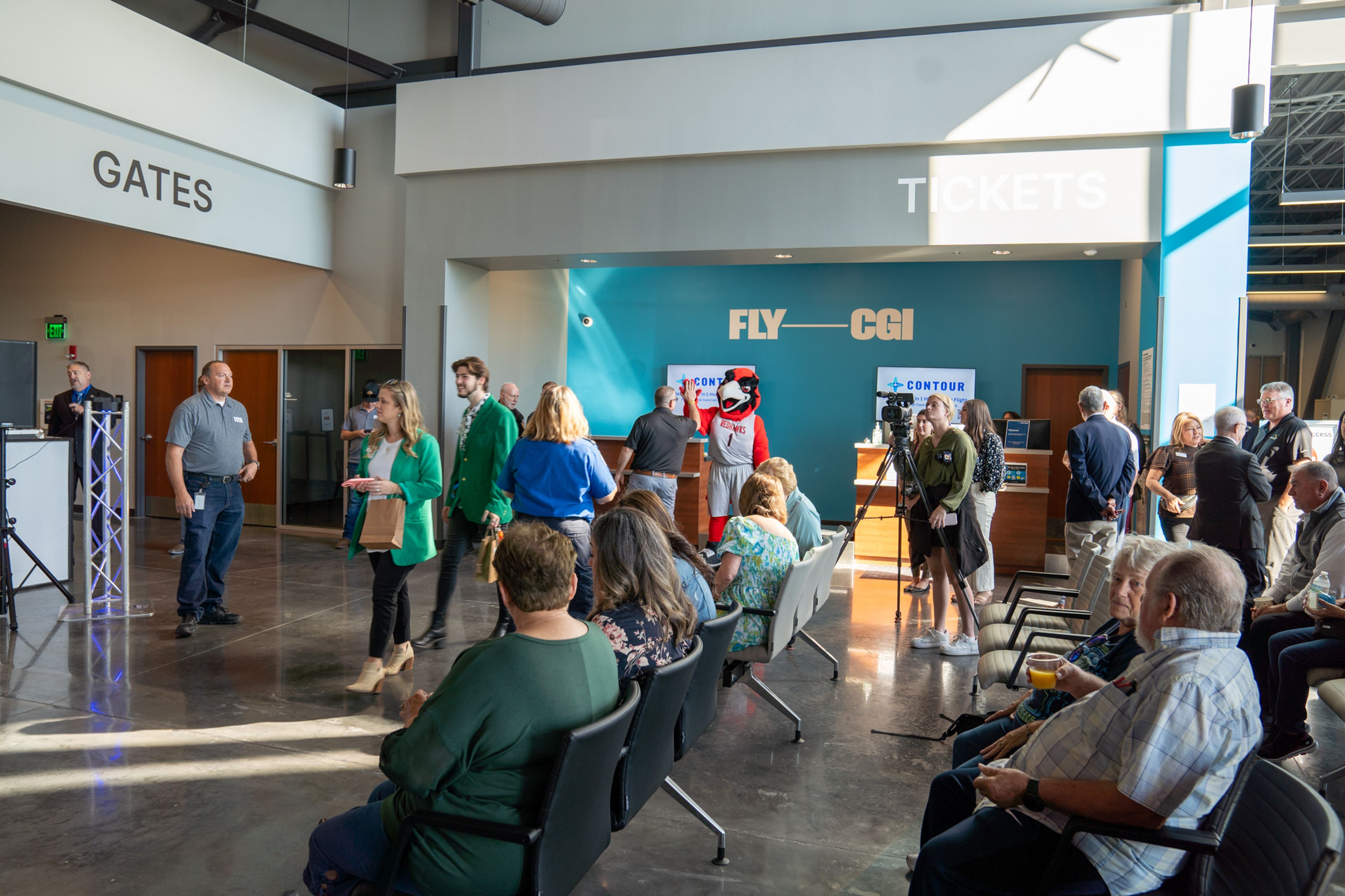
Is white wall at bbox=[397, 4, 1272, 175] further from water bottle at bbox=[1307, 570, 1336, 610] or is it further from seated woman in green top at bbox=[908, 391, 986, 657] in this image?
water bottle at bbox=[1307, 570, 1336, 610]

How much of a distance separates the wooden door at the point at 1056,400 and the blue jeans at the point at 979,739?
7488 mm

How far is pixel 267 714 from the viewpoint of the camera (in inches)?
154

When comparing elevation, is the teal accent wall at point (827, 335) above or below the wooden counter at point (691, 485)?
above

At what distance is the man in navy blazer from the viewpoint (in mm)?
5703

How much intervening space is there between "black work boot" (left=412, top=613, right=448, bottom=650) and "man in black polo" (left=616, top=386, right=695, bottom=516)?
2.57m

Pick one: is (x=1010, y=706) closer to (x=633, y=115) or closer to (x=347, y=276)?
→ (x=633, y=115)

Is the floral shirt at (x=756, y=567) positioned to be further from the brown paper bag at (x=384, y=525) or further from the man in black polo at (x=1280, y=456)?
the man in black polo at (x=1280, y=456)

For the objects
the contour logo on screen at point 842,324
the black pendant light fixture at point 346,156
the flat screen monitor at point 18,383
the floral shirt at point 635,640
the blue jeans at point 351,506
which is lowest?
the blue jeans at point 351,506

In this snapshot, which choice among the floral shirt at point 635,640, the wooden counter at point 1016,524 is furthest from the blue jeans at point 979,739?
the wooden counter at point 1016,524

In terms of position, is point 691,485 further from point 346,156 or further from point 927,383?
point 346,156

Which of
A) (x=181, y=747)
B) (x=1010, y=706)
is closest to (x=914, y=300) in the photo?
(x=1010, y=706)

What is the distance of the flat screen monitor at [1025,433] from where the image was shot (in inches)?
328

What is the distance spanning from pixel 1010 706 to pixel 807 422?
8.07 metres

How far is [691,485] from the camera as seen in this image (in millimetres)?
9094
